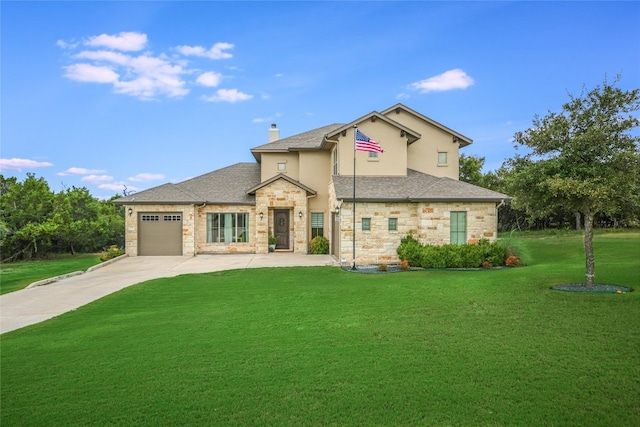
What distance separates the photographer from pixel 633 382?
584 cm

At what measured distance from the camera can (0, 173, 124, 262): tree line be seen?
Result: 24.1m

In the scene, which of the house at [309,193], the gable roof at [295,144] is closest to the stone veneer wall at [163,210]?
the house at [309,193]

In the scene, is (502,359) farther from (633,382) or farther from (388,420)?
(388,420)

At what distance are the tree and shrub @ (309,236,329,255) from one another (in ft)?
38.7

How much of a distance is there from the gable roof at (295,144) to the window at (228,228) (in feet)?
12.6

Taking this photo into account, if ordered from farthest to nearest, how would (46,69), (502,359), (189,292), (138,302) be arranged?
1. (46,69)
2. (189,292)
3. (138,302)
4. (502,359)

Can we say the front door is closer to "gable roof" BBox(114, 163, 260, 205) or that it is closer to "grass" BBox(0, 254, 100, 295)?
"gable roof" BBox(114, 163, 260, 205)

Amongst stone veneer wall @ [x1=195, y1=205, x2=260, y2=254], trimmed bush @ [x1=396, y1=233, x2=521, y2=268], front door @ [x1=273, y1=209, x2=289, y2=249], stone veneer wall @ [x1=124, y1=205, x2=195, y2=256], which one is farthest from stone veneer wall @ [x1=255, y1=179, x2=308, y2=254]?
trimmed bush @ [x1=396, y1=233, x2=521, y2=268]

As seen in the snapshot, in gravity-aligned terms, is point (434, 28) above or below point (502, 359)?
above

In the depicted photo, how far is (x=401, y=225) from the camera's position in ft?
63.2

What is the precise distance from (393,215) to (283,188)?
7.18 m

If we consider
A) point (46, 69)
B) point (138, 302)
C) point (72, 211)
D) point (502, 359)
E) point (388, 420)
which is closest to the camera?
point (388, 420)

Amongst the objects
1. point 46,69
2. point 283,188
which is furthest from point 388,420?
point 283,188

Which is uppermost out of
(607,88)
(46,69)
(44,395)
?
Result: (46,69)
